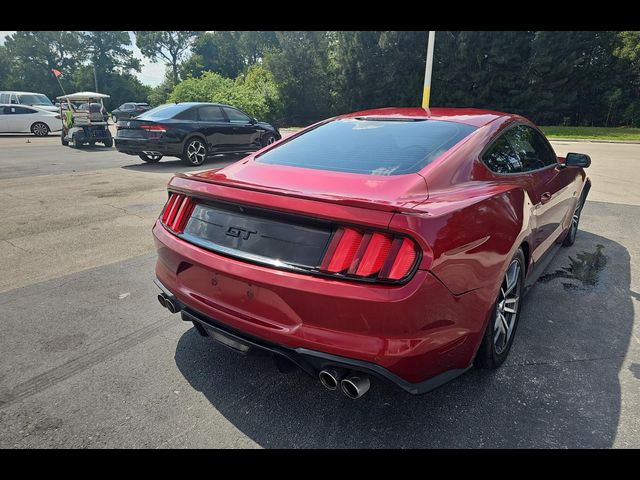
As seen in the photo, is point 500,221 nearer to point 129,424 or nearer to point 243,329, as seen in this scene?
point 243,329

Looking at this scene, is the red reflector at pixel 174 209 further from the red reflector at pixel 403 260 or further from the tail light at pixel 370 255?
the red reflector at pixel 403 260

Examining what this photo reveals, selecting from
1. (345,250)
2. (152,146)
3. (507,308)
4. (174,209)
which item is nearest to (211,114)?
(152,146)

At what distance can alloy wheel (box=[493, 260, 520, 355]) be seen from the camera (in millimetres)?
2492

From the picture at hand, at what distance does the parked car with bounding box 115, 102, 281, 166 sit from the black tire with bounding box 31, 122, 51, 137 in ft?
44.1

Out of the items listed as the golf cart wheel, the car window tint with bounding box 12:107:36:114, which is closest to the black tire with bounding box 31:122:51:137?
the car window tint with bounding box 12:107:36:114

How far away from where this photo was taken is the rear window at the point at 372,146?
2.37 metres

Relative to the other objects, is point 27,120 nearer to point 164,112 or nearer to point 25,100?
point 25,100

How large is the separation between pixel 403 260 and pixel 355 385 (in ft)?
1.90

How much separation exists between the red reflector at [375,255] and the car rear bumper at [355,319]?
6 cm

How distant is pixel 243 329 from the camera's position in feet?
6.63

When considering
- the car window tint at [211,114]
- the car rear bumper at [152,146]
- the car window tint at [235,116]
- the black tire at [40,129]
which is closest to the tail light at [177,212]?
the car rear bumper at [152,146]

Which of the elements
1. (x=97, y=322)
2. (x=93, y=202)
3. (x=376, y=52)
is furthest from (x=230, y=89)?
(x=97, y=322)

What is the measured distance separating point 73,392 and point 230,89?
3007 centimetres

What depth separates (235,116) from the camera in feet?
38.9
